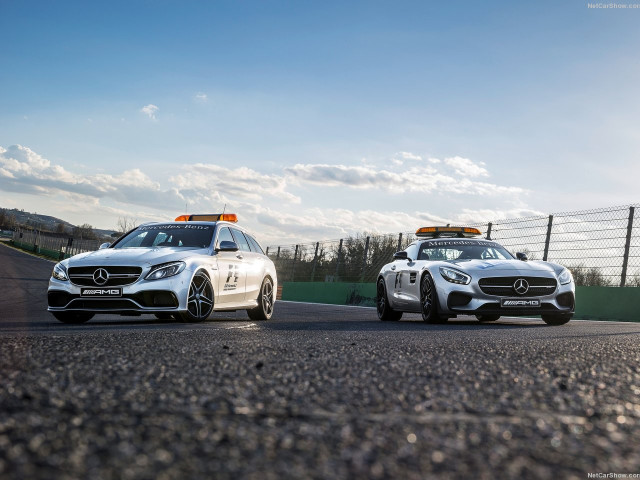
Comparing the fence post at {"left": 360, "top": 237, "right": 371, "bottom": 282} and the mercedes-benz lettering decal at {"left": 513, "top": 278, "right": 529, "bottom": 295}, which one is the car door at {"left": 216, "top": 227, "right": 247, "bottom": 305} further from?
the fence post at {"left": 360, "top": 237, "right": 371, "bottom": 282}

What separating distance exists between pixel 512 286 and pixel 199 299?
4.37 m

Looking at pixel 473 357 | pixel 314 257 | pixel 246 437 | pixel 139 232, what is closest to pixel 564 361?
pixel 473 357

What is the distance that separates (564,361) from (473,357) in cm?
54

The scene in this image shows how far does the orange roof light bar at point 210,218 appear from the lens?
1116 cm

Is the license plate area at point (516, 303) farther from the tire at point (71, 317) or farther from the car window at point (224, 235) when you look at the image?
the tire at point (71, 317)

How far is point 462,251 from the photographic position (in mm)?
11656

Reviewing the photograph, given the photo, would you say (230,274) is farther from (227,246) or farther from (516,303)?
(516,303)

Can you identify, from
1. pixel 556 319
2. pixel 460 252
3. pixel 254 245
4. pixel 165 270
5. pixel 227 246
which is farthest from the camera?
pixel 254 245

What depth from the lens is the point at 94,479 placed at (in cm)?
162

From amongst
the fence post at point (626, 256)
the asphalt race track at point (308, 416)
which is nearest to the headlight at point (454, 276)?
the fence post at point (626, 256)

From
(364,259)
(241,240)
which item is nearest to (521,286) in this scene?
(241,240)

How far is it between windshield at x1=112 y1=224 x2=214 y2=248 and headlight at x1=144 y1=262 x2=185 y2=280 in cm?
104

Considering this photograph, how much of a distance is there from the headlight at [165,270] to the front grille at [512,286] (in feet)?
13.7

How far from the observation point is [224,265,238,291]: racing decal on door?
10.1m
